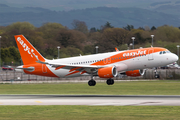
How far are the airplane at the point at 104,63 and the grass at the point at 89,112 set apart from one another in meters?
20.3

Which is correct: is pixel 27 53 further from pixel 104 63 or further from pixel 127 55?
pixel 127 55

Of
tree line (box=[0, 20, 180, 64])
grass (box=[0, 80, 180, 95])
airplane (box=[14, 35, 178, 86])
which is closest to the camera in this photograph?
grass (box=[0, 80, 180, 95])

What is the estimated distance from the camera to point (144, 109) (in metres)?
25.2

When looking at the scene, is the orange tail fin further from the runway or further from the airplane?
the runway

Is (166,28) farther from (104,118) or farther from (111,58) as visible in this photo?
(104,118)

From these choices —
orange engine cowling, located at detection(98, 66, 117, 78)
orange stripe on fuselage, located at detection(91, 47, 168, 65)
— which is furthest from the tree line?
orange engine cowling, located at detection(98, 66, 117, 78)

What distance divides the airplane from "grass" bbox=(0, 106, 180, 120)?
2029 cm

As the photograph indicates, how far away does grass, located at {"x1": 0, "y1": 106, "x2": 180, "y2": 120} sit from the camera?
863 inches

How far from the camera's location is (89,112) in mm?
24109

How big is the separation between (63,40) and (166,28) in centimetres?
4616

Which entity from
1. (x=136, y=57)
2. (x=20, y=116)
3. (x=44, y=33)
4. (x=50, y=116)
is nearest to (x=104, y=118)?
(x=50, y=116)

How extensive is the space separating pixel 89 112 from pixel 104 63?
24.9m

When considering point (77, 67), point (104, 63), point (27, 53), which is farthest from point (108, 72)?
point (27, 53)

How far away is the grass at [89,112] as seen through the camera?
21922 mm
